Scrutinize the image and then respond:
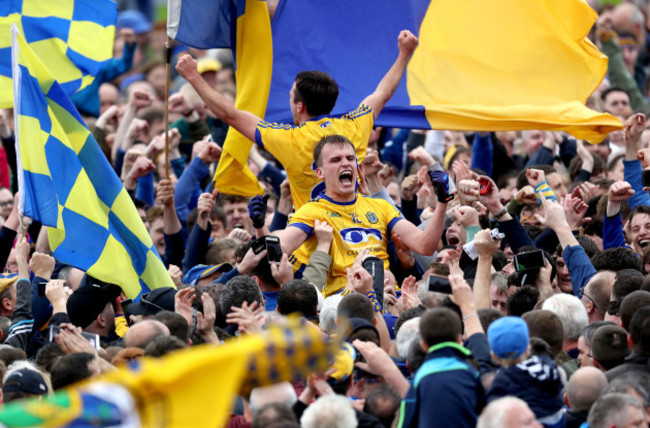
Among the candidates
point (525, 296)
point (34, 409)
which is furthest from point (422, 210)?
point (34, 409)

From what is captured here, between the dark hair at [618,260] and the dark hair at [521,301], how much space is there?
100 centimetres

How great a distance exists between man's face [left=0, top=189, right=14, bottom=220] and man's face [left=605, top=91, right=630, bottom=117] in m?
7.30

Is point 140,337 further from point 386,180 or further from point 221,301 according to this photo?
point 386,180

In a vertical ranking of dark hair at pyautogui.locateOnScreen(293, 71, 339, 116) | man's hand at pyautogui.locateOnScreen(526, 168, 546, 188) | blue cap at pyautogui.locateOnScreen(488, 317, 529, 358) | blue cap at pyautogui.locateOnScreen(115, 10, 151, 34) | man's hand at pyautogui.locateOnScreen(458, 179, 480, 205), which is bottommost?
blue cap at pyautogui.locateOnScreen(488, 317, 529, 358)

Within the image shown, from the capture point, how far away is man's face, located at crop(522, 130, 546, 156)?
1364 centimetres

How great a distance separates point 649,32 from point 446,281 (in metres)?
14.8

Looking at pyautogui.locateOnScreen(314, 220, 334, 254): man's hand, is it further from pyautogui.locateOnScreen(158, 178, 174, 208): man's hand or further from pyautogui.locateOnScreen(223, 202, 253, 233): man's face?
pyautogui.locateOnScreen(223, 202, 253, 233): man's face

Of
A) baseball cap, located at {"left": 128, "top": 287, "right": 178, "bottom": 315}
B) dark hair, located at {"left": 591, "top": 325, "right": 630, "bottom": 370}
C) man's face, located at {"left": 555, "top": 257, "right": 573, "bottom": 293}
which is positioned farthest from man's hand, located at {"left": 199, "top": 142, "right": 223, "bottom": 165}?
dark hair, located at {"left": 591, "top": 325, "right": 630, "bottom": 370}

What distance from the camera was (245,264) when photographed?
8.61 m

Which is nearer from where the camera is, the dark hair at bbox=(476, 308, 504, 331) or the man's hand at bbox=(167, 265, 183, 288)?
the dark hair at bbox=(476, 308, 504, 331)

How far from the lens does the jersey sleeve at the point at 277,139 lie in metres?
8.87

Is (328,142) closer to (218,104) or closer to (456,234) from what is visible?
(218,104)

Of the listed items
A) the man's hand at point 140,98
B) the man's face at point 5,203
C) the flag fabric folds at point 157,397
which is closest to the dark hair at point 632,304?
the flag fabric folds at point 157,397

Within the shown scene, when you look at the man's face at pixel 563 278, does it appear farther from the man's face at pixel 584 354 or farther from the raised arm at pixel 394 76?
the man's face at pixel 584 354
